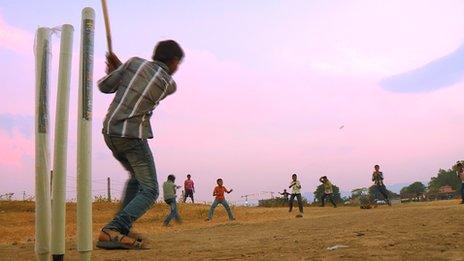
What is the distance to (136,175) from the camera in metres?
4.07

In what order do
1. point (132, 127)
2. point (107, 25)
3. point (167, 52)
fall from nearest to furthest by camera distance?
point (107, 25) < point (132, 127) < point (167, 52)

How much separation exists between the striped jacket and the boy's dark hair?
222 millimetres

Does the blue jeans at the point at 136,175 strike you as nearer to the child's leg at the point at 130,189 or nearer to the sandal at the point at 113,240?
the sandal at the point at 113,240

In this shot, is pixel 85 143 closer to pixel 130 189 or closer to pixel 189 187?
pixel 130 189

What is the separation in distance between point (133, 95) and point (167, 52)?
1.95ft

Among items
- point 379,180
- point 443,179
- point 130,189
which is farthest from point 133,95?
point 443,179

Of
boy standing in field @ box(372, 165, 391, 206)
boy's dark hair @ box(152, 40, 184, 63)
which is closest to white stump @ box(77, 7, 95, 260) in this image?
boy's dark hair @ box(152, 40, 184, 63)

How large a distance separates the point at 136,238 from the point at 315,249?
1.52m

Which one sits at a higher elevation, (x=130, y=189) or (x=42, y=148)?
(x=42, y=148)

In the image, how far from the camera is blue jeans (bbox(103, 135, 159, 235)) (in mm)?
3982

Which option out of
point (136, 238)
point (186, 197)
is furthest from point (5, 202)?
point (136, 238)

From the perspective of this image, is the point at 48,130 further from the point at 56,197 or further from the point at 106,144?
the point at 106,144

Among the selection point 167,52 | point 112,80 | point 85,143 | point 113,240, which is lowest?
point 113,240

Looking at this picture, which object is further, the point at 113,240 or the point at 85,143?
the point at 113,240
